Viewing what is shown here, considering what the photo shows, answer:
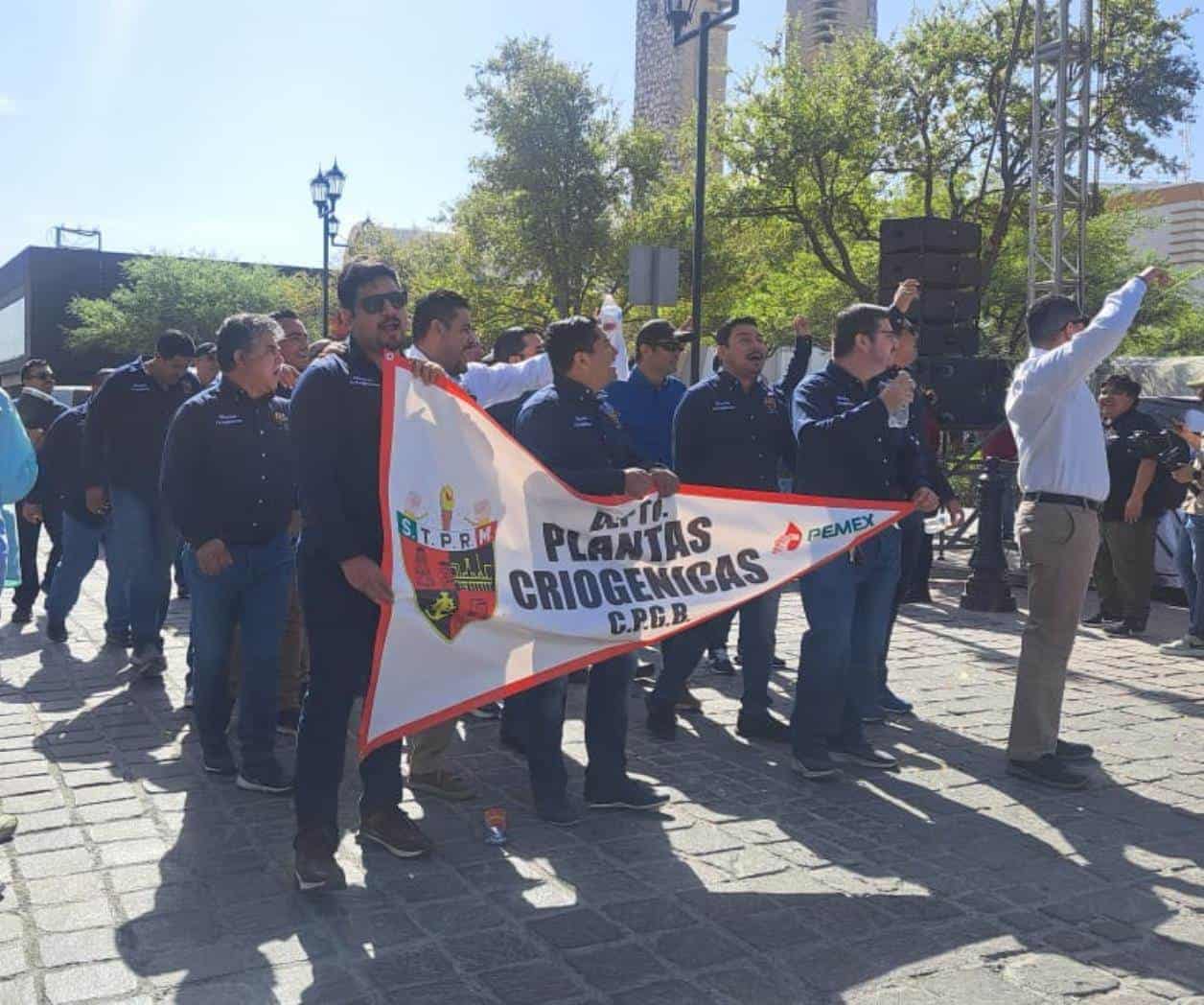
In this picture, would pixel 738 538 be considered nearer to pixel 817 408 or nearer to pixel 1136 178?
pixel 817 408

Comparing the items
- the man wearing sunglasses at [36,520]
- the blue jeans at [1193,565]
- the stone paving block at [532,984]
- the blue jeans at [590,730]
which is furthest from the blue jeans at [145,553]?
the blue jeans at [1193,565]

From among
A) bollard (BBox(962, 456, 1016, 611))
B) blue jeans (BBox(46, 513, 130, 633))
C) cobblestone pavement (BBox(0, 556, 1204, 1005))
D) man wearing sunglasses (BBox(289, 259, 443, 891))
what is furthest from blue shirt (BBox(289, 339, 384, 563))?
bollard (BBox(962, 456, 1016, 611))

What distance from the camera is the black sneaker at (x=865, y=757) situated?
579cm

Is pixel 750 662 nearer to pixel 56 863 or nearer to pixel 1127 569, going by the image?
pixel 56 863

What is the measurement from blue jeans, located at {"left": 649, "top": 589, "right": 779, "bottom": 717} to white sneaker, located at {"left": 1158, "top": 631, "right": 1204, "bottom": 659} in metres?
4.05

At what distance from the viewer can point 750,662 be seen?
20.8ft

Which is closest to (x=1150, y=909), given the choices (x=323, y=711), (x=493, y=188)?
(x=323, y=711)

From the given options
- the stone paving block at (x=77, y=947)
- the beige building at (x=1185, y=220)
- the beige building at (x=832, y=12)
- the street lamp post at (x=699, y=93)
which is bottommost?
the stone paving block at (x=77, y=947)

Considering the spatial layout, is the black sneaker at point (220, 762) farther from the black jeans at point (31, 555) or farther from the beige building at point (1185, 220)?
the beige building at point (1185, 220)

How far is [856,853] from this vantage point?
464cm

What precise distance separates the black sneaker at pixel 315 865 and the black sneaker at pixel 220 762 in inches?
56.5

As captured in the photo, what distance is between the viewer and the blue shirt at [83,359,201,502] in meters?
7.70

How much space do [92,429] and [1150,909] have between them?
21.4 ft

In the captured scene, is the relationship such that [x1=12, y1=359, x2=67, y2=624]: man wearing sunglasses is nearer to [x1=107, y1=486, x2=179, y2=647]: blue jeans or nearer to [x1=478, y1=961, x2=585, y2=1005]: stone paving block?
[x1=107, y1=486, x2=179, y2=647]: blue jeans
